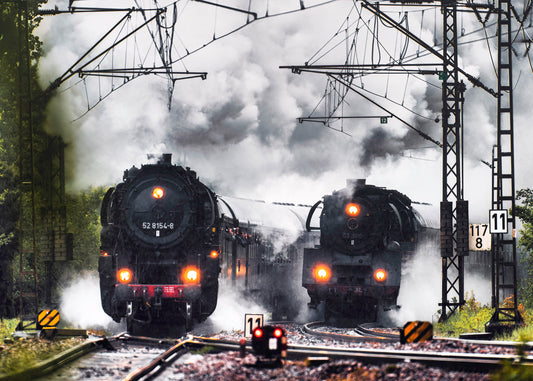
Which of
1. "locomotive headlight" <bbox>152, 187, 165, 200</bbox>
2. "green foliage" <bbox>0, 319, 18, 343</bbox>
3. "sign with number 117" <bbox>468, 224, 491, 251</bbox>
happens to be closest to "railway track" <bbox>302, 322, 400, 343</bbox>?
"locomotive headlight" <bbox>152, 187, 165, 200</bbox>

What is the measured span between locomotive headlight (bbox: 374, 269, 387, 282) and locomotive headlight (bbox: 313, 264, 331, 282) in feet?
3.76

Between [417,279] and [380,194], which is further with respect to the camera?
[417,279]

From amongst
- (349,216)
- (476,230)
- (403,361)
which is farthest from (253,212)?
(403,361)

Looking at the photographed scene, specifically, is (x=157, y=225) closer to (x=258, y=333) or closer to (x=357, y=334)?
(x=357, y=334)

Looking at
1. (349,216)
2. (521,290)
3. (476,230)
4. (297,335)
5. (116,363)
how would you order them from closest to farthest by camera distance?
(116,363) → (297,335) → (349,216) → (476,230) → (521,290)

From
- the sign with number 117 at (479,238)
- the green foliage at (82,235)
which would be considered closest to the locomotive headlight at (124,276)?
the sign with number 117 at (479,238)

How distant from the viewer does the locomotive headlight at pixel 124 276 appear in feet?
53.9

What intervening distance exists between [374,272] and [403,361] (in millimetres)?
8565

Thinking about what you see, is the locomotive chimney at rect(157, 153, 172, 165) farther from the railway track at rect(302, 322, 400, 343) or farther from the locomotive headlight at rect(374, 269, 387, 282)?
the locomotive headlight at rect(374, 269, 387, 282)

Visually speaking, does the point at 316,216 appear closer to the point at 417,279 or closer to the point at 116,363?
the point at 417,279

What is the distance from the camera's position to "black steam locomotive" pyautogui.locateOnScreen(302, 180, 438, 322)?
1809cm

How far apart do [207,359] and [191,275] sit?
576 cm

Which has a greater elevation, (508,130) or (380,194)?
(508,130)

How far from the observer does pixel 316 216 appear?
1065 inches
